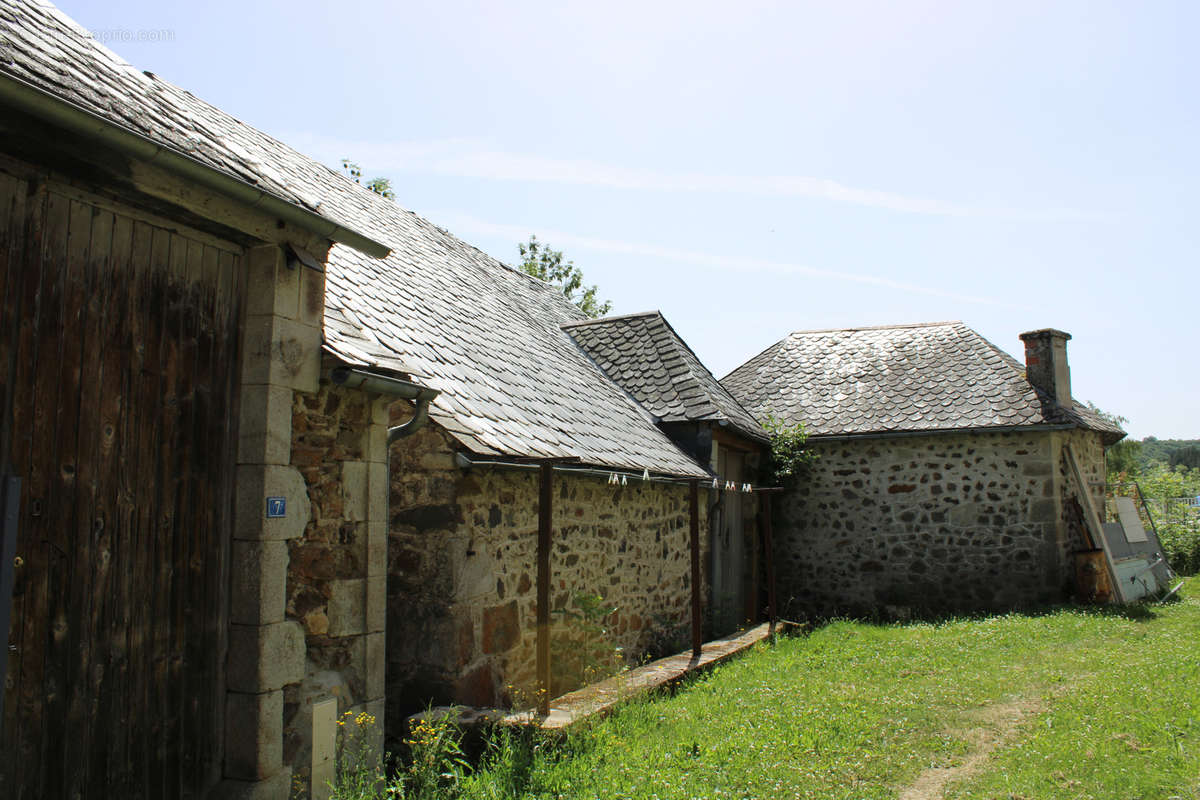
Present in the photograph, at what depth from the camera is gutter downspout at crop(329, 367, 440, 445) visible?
432cm

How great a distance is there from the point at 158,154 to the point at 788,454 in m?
11.3

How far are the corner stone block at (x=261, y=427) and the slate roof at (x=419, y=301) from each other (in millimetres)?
469

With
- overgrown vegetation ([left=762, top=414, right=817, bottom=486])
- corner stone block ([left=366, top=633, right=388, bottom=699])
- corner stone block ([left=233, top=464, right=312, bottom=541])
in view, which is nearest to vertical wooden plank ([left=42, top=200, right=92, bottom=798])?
corner stone block ([left=233, top=464, right=312, bottom=541])

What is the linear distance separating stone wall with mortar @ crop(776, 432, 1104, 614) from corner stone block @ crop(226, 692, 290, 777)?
33.9 feet

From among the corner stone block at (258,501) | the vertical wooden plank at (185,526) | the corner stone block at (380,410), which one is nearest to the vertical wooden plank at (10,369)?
the vertical wooden plank at (185,526)

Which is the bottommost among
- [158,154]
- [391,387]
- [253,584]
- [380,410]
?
[253,584]

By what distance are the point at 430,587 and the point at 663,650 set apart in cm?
387

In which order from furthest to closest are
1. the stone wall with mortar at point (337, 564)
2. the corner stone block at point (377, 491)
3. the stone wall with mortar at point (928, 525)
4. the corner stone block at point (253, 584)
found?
the stone wall with mortar at point (928, 525)
the corner stone block at point (377, 491)
the stone wall with mortar at point (337, 564)
the corner stone block at point (253, 584)

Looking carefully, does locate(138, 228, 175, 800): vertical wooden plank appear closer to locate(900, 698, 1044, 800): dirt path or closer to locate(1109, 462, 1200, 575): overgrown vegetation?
locate(900, 698, 1044, 800): dirt path

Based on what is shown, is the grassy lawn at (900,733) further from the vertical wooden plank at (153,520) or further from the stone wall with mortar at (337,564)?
the vertical wooden plank at (153,520)

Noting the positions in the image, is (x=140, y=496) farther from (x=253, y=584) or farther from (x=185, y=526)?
(x=253, y=584)

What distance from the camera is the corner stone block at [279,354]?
13.3ft

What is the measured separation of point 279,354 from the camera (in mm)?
4105

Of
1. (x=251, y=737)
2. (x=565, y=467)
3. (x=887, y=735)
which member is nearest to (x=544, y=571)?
(x=565, y=467)
